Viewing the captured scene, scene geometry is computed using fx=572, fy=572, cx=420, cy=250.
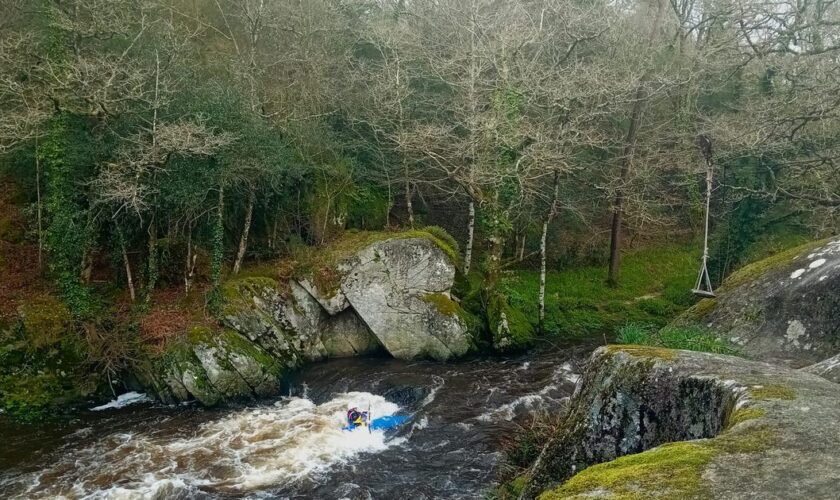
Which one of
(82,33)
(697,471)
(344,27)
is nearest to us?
(697,471)

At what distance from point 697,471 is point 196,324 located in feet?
49.1

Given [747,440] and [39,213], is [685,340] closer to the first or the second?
[747,440]

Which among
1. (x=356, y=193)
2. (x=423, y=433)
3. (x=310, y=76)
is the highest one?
(x=310, y=76)

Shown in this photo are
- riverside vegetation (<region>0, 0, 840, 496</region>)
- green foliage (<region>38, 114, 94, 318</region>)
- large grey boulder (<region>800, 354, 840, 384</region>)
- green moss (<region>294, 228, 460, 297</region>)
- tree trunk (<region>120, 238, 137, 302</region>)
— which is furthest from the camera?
green moss (<region>294, 228, 460, 297</region>)

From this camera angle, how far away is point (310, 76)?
21250 millimetres

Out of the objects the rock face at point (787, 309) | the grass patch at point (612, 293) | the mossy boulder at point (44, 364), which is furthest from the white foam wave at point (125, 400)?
the rock face at point (787, 309)

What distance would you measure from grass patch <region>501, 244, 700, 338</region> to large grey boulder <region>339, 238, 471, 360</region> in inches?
121

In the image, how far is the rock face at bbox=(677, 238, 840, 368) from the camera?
934 centimetres

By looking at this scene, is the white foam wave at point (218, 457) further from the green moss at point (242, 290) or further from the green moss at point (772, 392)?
the green moss at point (772, 392)

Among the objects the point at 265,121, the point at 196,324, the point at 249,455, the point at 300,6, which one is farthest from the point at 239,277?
the point at 300,6

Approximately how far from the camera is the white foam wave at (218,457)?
10.9 m

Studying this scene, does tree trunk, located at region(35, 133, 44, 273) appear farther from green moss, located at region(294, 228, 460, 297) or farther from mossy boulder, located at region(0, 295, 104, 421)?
green moss, located at region(294, 228, 460, 297)

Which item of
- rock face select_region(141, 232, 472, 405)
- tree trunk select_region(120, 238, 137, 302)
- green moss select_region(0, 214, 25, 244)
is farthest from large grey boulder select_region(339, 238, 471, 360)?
green moss select_region(0, 214, 25, 244)

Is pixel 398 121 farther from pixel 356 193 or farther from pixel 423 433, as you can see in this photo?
pixel 423 433
